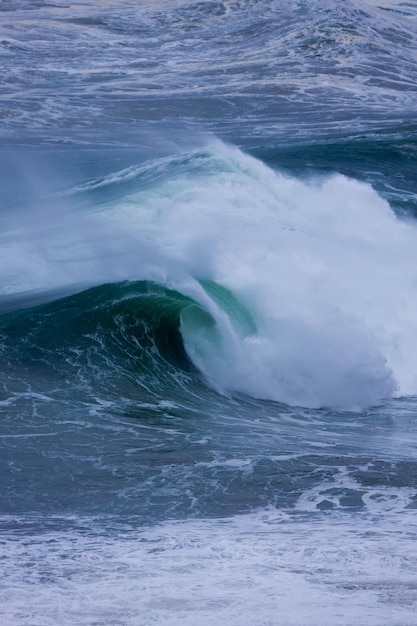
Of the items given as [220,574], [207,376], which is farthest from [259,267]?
[220,574]

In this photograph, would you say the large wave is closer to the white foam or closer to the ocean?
the ocean

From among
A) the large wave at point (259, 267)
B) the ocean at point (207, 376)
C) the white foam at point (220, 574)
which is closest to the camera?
the white foam at point (220, 574)

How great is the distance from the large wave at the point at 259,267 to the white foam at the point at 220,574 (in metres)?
3.94

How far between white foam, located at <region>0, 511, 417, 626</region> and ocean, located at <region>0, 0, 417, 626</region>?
0.05 ft

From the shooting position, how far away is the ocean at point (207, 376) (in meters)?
5.75

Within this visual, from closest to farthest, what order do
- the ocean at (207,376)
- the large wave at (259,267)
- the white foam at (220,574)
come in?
the white foam at (220,574) → the ocean at (207,376) → the large wave at (259,267)

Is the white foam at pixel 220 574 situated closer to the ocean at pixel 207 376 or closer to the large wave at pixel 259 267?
the ocean at pixel 207 376

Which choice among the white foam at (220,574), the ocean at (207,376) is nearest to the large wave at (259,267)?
the ocean at (207,376)

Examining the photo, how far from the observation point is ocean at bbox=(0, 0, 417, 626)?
18.9ft

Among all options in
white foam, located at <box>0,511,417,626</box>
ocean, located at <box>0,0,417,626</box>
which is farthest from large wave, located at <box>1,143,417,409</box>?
white foam, located at <box>0,511,417,626</box>

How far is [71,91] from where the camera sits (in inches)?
1161

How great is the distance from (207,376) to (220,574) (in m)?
4.98

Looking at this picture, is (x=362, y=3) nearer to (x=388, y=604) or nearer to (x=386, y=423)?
(x=386, y=423)

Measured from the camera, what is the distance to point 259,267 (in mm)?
12289
